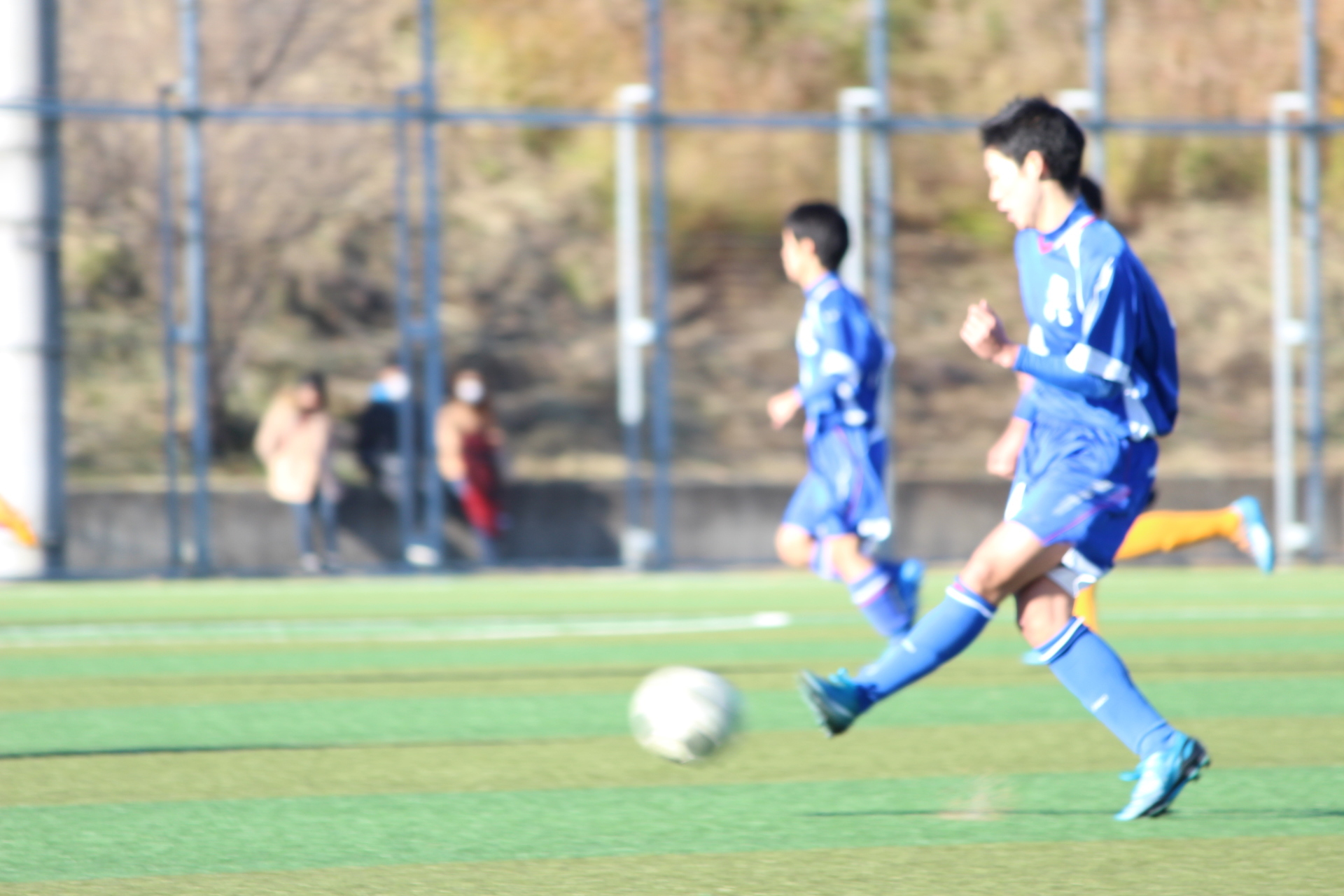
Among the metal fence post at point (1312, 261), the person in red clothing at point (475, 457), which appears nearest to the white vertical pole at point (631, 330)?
the person in red clothing at point (475, 457)

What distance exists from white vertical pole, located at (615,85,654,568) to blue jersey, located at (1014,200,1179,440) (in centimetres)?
1199

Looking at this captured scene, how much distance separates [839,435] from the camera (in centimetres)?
802

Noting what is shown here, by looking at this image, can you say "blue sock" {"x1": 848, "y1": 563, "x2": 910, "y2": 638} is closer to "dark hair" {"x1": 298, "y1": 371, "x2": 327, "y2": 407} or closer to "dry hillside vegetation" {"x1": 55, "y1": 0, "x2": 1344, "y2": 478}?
"dark hair" {"x1": 298, "y1": 371, "x2": 327, "y2": 407}

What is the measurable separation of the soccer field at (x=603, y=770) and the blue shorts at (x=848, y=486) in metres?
0.66

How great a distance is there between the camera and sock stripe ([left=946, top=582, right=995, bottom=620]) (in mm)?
4754

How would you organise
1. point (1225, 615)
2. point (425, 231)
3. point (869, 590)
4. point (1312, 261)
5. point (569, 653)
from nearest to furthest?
point (869, 590) → point (569, 653) → point (1225, 615) → point (425, 231) → point (1312, 261)

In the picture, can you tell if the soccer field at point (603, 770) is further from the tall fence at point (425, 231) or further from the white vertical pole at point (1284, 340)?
the white vertical pole at point (1284, 340)

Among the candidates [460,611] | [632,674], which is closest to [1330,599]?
[460,611]

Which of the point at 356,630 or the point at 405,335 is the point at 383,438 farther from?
the point at 356,630

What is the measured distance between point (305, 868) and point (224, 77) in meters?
14.0

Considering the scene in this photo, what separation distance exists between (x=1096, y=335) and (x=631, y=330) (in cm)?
1228

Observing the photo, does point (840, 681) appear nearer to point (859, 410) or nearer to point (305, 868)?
point (305, 868)

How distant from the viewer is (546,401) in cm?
1994

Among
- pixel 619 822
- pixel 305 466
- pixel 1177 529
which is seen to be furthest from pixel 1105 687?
pixel 305 466
